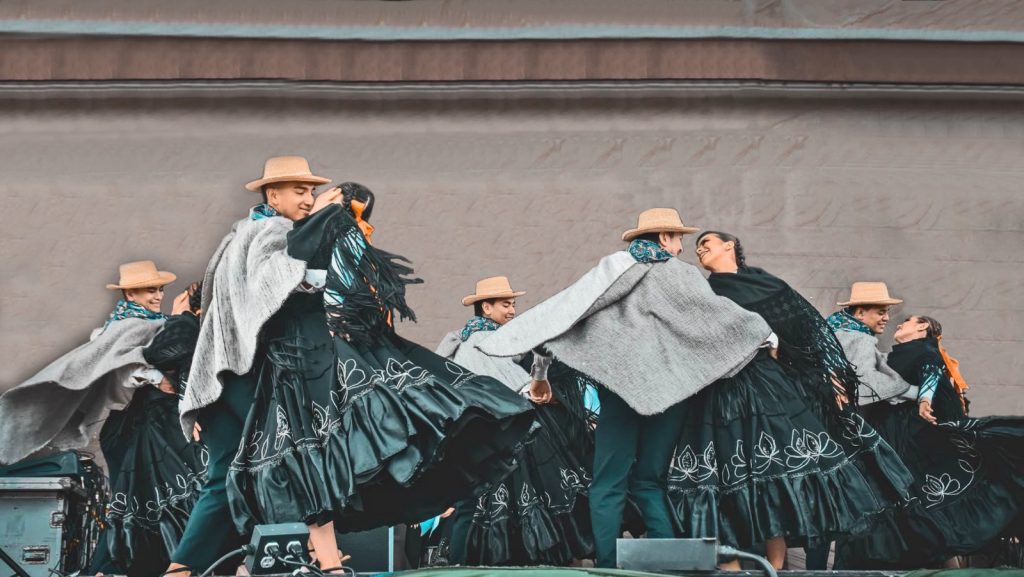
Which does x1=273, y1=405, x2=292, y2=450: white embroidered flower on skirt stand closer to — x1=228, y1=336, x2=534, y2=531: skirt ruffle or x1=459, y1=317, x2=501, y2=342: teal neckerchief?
x1=228, y1=336, x2=534, y2=531: skirt ruffle

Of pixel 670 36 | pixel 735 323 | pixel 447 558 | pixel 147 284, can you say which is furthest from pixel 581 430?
pixel 670 36

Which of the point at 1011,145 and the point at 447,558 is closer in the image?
the point at 447,558

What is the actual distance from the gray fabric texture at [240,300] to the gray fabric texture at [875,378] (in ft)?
12.4

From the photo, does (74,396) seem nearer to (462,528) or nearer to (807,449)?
(462,528)

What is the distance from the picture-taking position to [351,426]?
25.8 feet

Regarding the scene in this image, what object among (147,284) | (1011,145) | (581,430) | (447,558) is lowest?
(447,558)

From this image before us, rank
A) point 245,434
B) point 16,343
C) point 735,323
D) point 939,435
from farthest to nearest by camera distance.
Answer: point 16,343
point 939,435
point 735,323
point 245,434

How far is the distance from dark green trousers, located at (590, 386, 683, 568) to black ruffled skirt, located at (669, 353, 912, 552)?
0.48 feet

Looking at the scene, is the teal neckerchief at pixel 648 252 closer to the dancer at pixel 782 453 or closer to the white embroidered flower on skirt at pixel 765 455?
the dancer at pixel 782 453

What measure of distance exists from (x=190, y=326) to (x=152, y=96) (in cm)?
596

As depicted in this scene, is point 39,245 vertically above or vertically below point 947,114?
below

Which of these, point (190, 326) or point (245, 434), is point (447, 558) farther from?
point (245, 434)

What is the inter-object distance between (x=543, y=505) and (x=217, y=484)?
2.61 meters

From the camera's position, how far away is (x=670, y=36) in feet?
48.9
